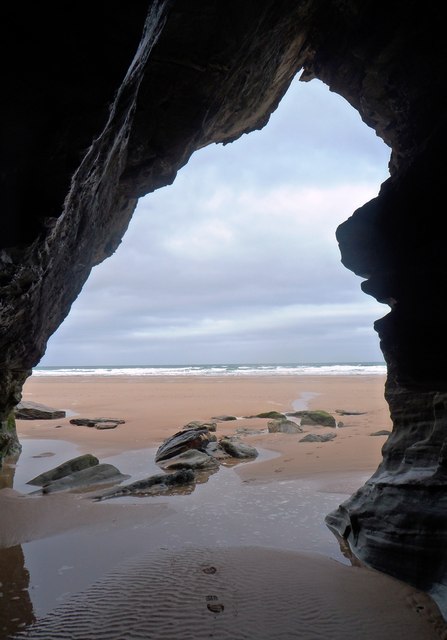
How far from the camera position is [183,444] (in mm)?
9516

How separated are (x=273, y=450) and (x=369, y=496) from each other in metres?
5.29

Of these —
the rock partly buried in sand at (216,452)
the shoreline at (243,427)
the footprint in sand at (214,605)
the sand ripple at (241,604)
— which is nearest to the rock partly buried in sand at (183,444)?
the rock partly buried in sand at (216,452)

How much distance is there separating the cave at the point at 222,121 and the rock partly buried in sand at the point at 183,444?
4.07 m

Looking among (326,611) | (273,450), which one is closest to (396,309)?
(326,611)

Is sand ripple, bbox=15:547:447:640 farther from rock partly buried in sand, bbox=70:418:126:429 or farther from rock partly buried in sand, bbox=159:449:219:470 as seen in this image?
rock partly buried in sand, bbox=70:418:126:429

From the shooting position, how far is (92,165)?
4.39 metres

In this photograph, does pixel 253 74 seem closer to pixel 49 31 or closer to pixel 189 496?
pixel 49 31

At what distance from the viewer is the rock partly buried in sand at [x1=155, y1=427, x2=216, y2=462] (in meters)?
9.36

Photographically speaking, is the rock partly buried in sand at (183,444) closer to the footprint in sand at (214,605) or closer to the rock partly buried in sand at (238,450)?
the rock partly buried in sand at (238,450)

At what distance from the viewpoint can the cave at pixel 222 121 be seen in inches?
135

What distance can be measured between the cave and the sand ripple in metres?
0.53

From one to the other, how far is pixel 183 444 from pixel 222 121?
7.14 metres

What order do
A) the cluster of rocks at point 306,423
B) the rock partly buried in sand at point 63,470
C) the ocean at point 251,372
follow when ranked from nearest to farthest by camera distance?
the rock partly buried in sand at point 63,470 < the cluster of rocks at point 306,423 < the ocean at point 251,372

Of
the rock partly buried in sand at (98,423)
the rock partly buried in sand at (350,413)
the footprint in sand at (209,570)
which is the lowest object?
the rock partly buried in sand at (98,423)
